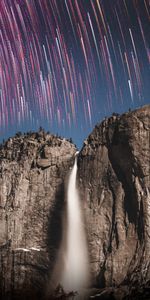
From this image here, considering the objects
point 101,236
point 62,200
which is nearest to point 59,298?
point 101,236

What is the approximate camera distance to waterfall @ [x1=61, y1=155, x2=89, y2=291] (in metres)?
60.2

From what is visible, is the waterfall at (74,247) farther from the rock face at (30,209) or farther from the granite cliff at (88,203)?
the rock face at (30,209)

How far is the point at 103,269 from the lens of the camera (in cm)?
5781

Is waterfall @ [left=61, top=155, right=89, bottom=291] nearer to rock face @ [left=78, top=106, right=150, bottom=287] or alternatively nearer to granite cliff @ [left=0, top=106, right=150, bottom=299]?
granite cliff @ [left=0, top=106, right=150, bottom=299]

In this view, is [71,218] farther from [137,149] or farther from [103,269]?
[137,149]

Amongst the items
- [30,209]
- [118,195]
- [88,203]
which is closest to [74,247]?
[88,203]

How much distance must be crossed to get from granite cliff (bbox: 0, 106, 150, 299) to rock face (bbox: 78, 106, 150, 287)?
A: 0.43 ft

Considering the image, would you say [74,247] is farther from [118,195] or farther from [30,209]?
[118,195]

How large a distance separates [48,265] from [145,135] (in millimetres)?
24569

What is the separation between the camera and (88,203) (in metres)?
64.2

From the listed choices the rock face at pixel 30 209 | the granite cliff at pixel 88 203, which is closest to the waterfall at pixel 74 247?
the granite cliff at pixel 88 203

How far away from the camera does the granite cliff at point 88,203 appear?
2228 inches

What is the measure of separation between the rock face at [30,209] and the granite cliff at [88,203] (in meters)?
0.15

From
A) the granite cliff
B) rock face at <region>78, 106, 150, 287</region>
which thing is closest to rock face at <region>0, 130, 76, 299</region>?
the granite cliff
